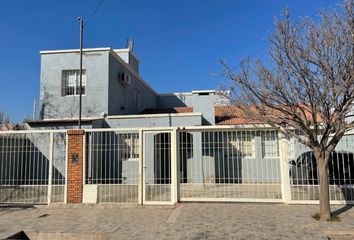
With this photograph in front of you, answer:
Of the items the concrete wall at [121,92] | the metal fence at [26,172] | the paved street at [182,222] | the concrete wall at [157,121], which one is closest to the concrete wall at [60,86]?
the concrete wall at [121,92]

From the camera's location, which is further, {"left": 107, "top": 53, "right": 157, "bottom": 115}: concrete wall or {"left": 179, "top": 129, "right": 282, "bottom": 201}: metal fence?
{"left": 107, "top": 53, "right": 157, "bottom": 115}: concrete wall

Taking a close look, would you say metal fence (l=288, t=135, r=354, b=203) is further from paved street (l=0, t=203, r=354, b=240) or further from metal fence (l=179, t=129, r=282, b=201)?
metal fence (l=179, t=129, r=282, b=201)

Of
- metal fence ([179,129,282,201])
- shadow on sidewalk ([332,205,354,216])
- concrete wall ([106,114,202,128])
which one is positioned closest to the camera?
shadow on sidewalk ([332,205,354,216])

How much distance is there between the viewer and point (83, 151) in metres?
10.3

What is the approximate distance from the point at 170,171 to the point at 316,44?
19.1 ft

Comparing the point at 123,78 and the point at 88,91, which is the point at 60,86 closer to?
the point at 88,91

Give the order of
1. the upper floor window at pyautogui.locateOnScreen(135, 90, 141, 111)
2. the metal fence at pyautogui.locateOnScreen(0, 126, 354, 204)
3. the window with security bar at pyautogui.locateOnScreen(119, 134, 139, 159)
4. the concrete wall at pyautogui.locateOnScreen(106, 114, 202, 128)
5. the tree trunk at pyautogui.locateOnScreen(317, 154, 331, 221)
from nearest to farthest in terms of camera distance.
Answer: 1. the tree trunk at pyautogui.locateOnScreen(317, 154, 331, 221)
2. the metal fence at pyautogui.locateOnScreen(0, 126, 354, 204)
3. the window with security bar at pyautogui.locateOnScreen(119, 134, 139, 159)
4. the concrete wall at pyautogui.locateOnScreen(106, 114, 202, 128)
5. the upper floor window at pyautogui.locateOnScreen(135, 90, 141, 111)

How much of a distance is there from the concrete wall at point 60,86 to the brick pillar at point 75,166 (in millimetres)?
7884

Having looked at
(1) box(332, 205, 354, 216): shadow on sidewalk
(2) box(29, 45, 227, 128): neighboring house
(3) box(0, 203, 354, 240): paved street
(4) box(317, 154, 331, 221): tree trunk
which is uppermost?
(2) box(29, 45, 227, 128): neighboring house

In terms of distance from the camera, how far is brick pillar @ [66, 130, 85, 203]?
10.2 m

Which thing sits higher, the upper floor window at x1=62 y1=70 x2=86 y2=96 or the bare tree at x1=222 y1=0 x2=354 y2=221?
the upper floor window at x1=62 y1=70 x2=86 y2=96

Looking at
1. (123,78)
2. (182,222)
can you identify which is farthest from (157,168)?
(123,78)

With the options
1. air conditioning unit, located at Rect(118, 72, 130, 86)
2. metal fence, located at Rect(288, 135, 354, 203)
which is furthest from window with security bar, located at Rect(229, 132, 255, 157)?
air conditioning unit, located at Rect(118, 72, 130, 86)

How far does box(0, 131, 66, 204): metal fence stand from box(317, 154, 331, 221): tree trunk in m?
7.84
